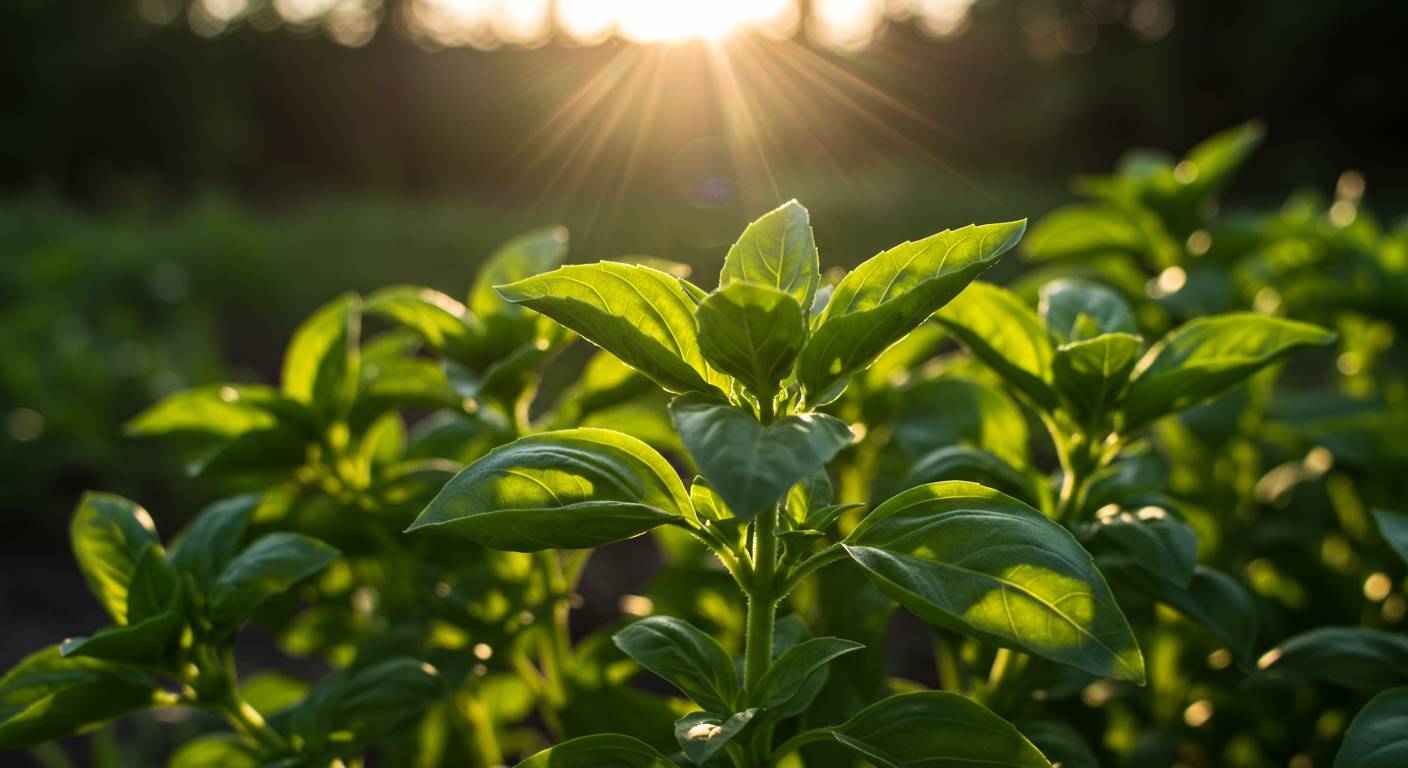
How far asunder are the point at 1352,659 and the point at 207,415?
117cm

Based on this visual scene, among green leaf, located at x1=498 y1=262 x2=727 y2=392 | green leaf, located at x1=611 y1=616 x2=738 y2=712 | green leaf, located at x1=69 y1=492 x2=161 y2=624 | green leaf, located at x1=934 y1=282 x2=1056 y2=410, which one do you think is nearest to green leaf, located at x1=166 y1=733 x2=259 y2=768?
green leaf, located at x1=69 y1=492 x2=161 y2=624

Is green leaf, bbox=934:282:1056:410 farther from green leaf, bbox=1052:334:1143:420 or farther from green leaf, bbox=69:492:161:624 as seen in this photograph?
green leaf, bbox=69:492:161:624

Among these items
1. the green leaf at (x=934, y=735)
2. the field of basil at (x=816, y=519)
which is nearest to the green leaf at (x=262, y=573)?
the field of basil at (x=816, y=519)

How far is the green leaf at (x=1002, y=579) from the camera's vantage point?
69 cm

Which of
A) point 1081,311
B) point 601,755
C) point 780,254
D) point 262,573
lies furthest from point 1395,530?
point 262,573

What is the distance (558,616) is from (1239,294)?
41.1 inches

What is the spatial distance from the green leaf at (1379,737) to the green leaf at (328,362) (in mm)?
952

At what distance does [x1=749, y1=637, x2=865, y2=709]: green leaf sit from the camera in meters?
0.79

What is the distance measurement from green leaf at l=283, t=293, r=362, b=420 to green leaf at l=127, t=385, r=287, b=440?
5 centimetres

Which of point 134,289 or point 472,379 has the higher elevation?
point 472,379

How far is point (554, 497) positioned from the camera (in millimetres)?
771

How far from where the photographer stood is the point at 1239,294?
1557 millimetres

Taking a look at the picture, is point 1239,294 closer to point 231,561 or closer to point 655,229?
point 231,561

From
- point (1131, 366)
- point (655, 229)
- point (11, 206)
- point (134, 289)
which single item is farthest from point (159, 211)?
point (1131, 366)
